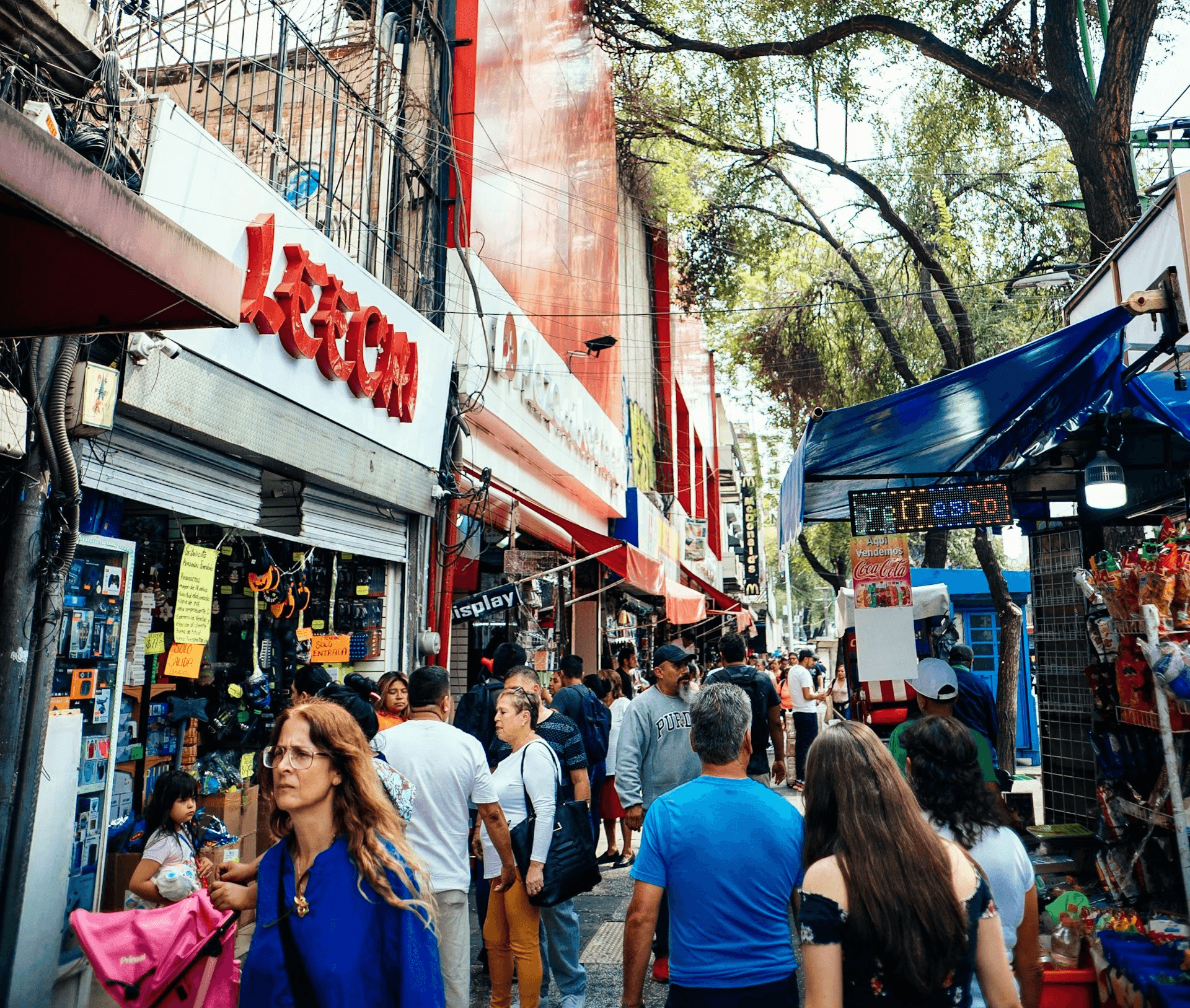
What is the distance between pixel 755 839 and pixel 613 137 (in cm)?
1779

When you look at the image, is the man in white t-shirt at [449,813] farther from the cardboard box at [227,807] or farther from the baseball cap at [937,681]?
the baseball cap at [937,681]

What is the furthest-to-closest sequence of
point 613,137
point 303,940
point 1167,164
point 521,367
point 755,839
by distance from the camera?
point 613,137 < point 521,367 < point 1167,164 < point 755,839 < point 303,940

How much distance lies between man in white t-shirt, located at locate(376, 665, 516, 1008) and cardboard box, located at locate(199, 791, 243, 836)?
2465 millimetres

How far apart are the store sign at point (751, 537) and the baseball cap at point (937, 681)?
111 feet

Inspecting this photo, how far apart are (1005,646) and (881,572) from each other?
246 inches

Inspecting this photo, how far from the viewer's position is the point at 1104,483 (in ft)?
23.2

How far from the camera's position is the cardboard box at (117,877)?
526cm

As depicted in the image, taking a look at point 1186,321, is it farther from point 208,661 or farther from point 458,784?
point 208,661

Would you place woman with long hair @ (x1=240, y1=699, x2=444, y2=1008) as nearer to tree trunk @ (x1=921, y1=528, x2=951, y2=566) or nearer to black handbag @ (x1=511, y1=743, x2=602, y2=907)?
black handbag @ (x1=511, y1=743, x2=602, y2=907)

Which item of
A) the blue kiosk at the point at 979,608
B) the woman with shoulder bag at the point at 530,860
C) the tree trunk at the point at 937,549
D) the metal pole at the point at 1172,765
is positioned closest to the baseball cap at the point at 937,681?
the metal pole at the point at 1172,765

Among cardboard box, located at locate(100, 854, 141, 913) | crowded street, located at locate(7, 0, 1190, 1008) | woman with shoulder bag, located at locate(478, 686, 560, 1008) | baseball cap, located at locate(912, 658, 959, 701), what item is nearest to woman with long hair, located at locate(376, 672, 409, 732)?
crowded street, located at locate(7, 0, 1190, 1008)

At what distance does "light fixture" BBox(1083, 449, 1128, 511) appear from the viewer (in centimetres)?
708

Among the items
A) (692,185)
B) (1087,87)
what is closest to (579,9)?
(692,185)

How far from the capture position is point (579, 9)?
1576cm
